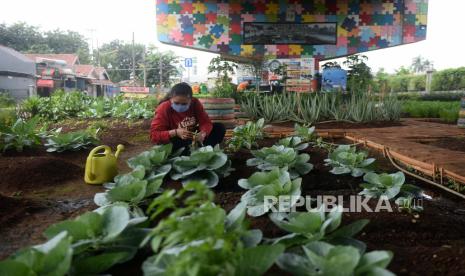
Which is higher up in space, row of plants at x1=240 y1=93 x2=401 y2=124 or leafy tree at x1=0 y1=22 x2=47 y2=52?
leafy tree at x1=0 y1=22 x2=47 y2=52

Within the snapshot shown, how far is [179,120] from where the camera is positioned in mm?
2947

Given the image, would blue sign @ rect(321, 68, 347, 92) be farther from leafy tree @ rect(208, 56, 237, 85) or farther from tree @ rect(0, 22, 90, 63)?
tree @ rect(0, 22, 90, 63)

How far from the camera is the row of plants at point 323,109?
15.2 feet

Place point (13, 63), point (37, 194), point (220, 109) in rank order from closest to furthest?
point (37, 194), point (220, 109), point (13, 63)

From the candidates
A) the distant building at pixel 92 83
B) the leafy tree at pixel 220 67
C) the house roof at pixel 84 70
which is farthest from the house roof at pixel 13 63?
the leafy tree at pixel 220 67

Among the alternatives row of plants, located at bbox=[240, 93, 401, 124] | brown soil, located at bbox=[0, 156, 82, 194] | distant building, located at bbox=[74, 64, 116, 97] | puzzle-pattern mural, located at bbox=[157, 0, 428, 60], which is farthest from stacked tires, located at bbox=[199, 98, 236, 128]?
distant building, located at bbox=[74, 64, 116, 97]

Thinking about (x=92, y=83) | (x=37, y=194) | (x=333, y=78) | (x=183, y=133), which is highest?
(x=92, y=83)

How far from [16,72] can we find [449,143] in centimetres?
2455

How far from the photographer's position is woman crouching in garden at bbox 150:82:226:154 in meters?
2.80

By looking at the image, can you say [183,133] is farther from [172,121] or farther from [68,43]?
[68,43]

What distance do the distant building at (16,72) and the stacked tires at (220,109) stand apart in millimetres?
20514

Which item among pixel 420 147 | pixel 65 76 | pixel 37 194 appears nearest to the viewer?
pixel 37 194

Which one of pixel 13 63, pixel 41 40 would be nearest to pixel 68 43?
pixel 41 40

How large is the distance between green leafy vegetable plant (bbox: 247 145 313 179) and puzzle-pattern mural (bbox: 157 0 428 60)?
6128 millimetres
